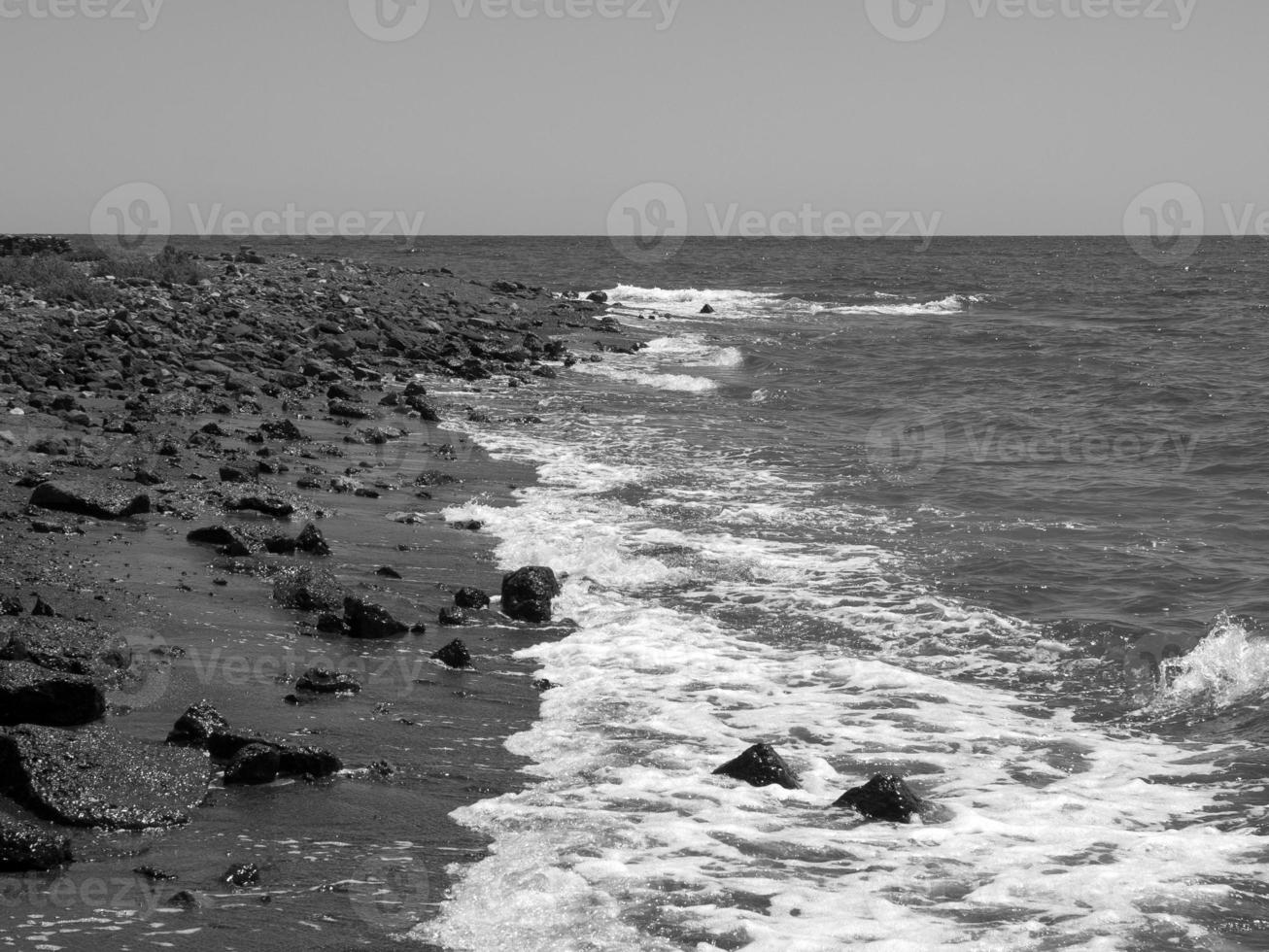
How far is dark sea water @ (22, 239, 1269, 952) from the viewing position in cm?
605

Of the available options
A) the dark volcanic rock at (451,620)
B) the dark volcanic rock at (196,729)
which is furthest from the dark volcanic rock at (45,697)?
the dark volcanic rock at (451,620)

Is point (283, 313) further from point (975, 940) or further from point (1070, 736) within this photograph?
point (975, 940)

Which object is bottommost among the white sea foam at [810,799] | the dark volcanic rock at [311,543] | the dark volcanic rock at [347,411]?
the white sea foam at [810,799]

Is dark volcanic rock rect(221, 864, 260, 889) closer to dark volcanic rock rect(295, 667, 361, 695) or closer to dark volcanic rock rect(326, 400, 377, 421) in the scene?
dark volcanic rock rect(295, 667, 361, 695)

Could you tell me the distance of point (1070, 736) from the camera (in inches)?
344

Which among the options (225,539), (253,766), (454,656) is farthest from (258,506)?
(253,766)

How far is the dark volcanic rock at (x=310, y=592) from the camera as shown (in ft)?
33.1

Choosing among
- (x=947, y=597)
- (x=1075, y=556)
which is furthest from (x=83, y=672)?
(x=1075, y=556)

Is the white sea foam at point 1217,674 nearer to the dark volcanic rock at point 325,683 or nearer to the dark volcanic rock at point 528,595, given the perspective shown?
the dark volcanic rock at point 528,595

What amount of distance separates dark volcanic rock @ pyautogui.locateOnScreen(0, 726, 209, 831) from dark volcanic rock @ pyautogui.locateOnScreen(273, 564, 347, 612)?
3.33 meters

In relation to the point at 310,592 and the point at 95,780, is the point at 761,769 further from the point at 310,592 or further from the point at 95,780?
the point at 310,592

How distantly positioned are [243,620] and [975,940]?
6101 millimetres

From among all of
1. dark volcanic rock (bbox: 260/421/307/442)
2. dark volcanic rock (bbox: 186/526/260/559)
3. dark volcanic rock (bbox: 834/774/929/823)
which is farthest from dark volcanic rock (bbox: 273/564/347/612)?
dark volcanic rock (bbox: 260/421/307/442)

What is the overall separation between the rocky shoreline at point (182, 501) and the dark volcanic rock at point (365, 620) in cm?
2
